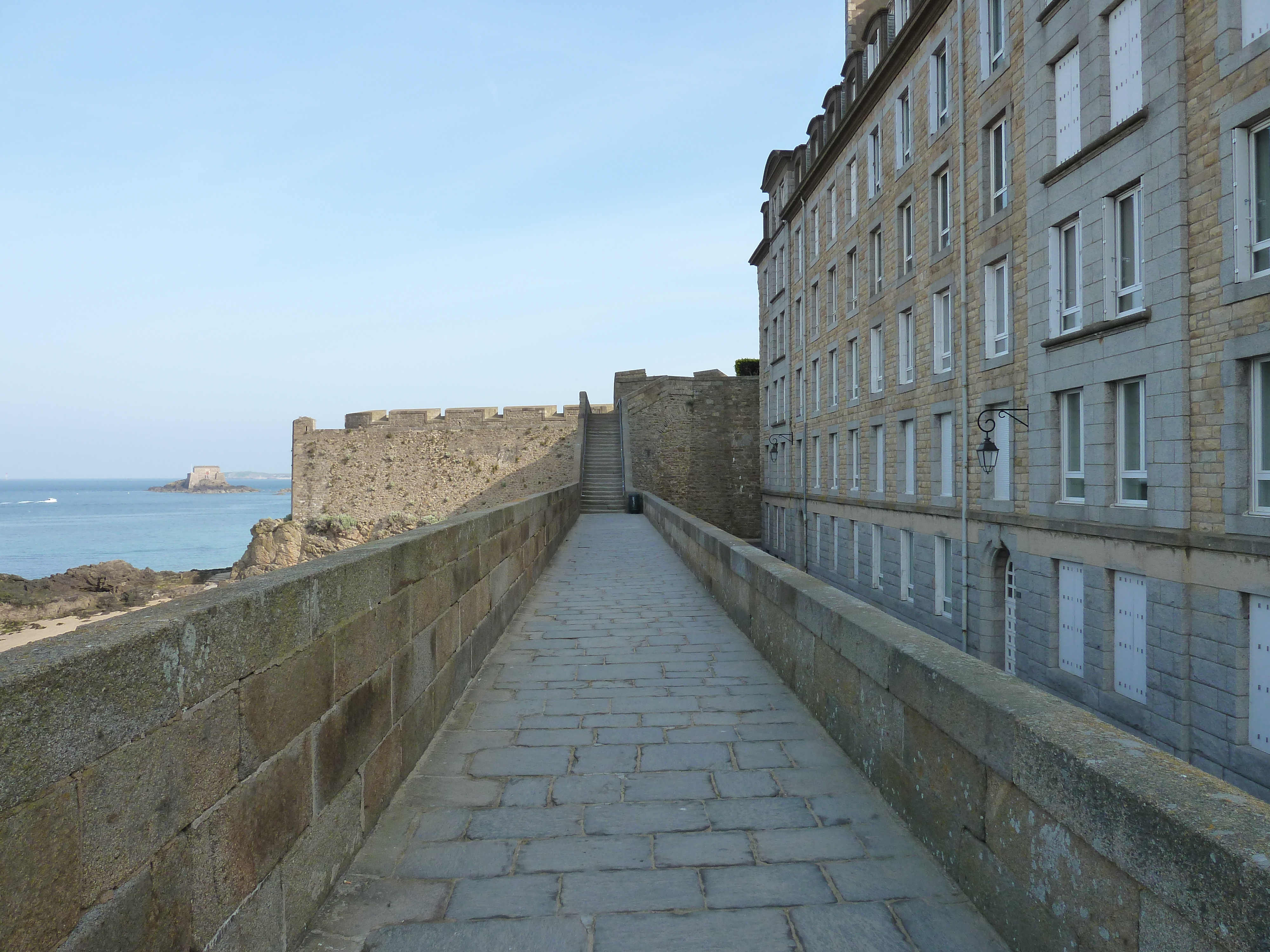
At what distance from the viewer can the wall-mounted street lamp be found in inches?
596

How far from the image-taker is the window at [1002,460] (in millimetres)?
15859

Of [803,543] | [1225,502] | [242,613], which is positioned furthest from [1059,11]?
[803,543]

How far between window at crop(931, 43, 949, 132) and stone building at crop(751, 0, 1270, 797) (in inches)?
2.0

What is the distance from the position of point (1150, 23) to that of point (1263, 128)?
8.34ft

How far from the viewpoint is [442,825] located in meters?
3.67

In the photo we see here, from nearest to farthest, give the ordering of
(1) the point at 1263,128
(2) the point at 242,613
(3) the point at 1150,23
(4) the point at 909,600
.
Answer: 1. (2) the point at 242,613
2. (1) the point at 1263,128
3. (3) the point at 1150,23
4. (4) the point at 909,600

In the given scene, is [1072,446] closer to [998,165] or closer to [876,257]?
Result: [998,165]

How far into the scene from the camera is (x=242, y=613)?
247cm

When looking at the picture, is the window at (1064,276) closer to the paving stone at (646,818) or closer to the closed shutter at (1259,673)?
the closed shutter at (1259,673)

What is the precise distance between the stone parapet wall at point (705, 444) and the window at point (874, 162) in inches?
642

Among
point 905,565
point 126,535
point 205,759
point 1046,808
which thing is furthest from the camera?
point 126,535

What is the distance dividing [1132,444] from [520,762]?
11.2 meters

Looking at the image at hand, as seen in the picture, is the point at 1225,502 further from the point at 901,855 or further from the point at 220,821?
the point at 220,821

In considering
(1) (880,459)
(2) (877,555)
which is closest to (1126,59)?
(1) (880,459)
